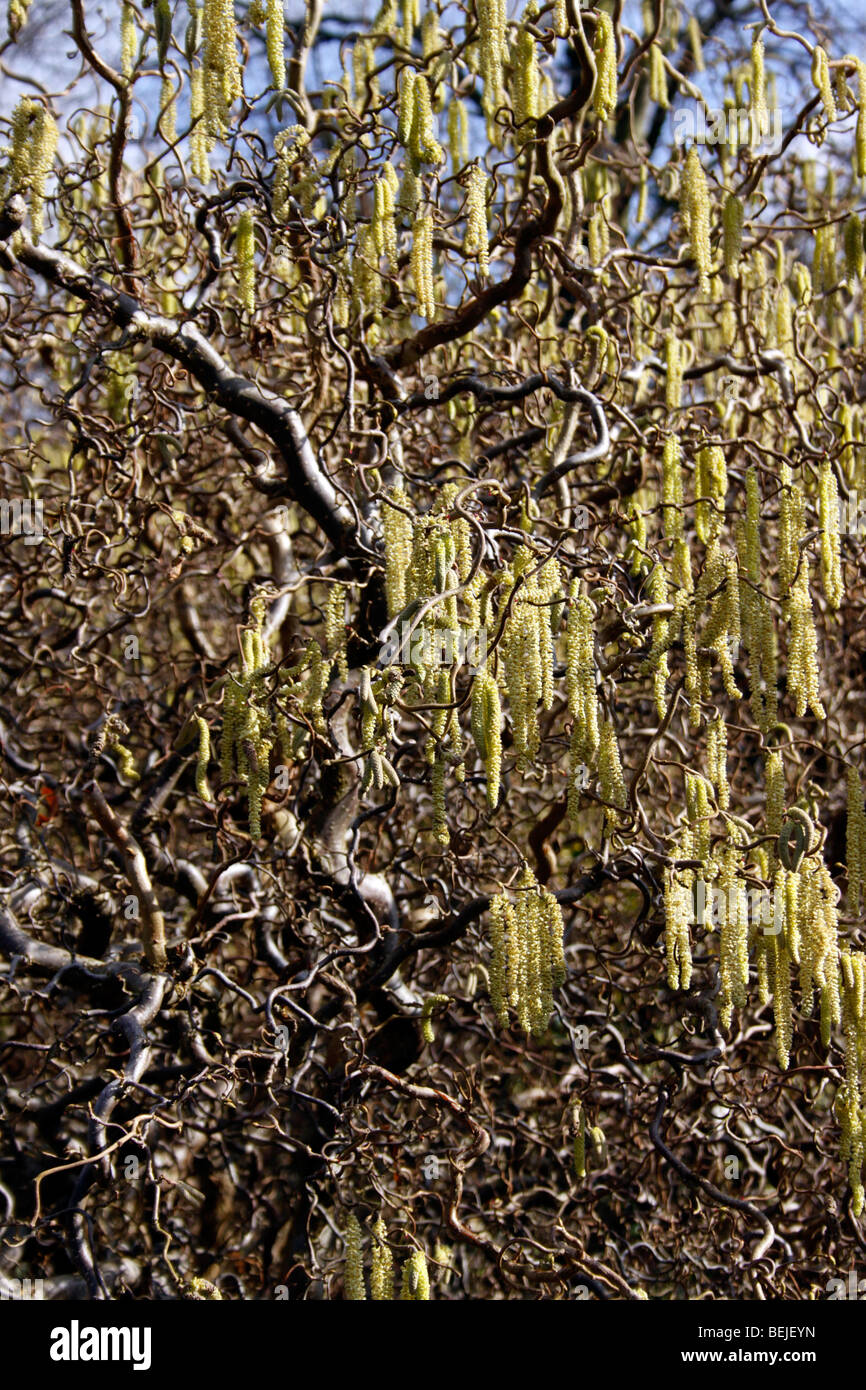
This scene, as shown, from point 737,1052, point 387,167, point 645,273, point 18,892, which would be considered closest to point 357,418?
point 387,167

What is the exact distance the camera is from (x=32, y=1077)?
4.60 metres

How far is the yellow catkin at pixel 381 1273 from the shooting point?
119 inches

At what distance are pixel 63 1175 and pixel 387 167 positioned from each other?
3177 millimetres

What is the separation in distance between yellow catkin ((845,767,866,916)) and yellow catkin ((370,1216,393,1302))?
4.31 ft

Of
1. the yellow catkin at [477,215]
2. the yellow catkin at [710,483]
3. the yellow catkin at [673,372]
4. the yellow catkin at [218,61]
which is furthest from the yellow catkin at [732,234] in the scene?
the yellow catkin at [218,61]

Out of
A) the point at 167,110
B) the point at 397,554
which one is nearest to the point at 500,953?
the point at 397,554

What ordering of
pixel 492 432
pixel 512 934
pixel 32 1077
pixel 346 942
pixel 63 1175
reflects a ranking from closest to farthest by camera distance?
pixel 512 934 → pixel 346 942 → pixel 63 1175 → pixel 32 1077 → pixel 492 432

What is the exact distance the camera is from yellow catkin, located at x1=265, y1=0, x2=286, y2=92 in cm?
314

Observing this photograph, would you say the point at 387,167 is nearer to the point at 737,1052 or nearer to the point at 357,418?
the point at 357,418

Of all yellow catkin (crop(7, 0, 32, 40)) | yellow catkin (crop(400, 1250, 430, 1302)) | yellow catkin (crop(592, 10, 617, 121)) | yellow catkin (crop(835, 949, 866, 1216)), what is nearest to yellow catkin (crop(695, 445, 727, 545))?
yellow catkin (crop(592, 10, 617, 121))

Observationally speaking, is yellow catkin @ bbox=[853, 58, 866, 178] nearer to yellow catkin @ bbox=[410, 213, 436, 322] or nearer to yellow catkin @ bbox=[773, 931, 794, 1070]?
yellow catkin @ bbox=[410, 213, 436, 322]

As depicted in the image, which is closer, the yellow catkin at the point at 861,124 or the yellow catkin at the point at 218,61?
the yellow catkin at the point at 218,61

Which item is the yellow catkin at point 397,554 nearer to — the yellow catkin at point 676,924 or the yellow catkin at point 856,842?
the yellow catkin at point 676,924

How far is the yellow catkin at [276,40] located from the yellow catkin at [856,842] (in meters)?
2.07
